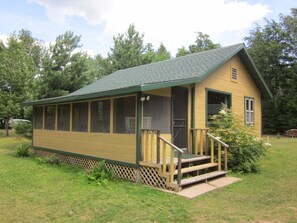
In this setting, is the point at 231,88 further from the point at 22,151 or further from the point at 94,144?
the point at 22,151

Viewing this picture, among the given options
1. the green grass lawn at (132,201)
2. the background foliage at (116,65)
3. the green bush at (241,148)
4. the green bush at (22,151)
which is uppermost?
the background foliage at (116,65)

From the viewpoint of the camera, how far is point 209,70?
8.67 meters

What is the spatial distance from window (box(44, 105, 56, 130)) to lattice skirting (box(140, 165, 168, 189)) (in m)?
5.61

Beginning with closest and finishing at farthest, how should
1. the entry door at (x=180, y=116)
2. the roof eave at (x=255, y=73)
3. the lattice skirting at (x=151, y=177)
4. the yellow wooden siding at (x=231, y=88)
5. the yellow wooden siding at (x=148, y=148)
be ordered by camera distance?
the lattice skirting at (x=151, y=177), the yellow wooden siding at (x=148, y=148), the entry door at (x=180, y=116), the yellow wooden siding at (x=231, y=88), the roof eave at (x=255, y=73)

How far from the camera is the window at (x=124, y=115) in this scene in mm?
7250

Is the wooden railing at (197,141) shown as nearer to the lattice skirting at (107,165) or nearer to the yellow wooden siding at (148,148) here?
the yellow wooden siding at (148,148)

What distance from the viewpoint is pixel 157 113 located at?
300 inches

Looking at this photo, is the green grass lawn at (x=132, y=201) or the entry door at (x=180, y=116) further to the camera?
the entry door at (x=180, y=116)

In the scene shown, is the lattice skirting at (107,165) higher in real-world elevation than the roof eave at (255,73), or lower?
lower

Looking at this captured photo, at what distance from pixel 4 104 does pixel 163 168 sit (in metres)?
20.1

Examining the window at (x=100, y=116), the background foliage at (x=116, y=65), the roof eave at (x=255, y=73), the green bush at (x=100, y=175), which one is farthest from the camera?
the background foliage at (x=116, y=65)

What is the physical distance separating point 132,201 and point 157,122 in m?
2.85

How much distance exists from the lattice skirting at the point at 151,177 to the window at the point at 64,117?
4308 mm

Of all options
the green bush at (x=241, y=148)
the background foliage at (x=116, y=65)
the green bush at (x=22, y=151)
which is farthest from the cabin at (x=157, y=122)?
the background foliage at (x=116, y=65)
